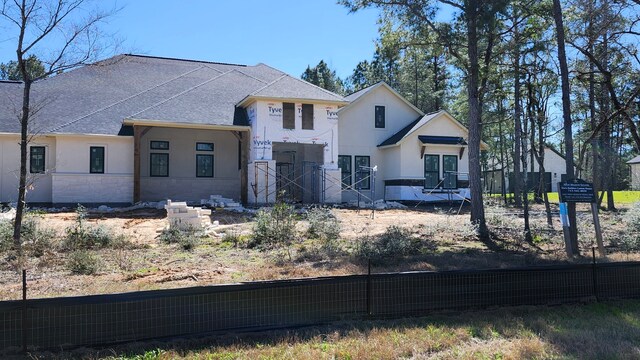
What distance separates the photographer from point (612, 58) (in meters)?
17.4

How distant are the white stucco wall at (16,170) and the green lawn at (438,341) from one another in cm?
2050

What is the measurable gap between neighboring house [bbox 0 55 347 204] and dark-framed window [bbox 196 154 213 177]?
0.05 metres

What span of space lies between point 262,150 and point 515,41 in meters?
13.2

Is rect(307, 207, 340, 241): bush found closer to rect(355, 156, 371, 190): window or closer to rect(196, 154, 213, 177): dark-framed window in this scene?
rect(196, 154, 213, 177): dark-framed window

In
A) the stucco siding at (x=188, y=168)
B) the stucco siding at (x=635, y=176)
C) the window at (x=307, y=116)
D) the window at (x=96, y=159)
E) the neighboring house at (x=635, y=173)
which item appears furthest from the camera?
the neighboring house at (x=635, y=173)

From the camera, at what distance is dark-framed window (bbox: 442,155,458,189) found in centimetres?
2967

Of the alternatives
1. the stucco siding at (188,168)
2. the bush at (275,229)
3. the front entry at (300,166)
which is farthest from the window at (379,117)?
the bush at (275,229)

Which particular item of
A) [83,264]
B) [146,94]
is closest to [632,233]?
[83,264]

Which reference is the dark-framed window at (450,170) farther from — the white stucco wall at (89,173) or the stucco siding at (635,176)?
the stucco siding at (635,176)

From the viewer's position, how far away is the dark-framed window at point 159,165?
25922 mm

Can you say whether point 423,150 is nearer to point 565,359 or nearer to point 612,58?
point 612,58

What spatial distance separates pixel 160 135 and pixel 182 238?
14857 mm

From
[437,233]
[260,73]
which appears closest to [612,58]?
[437,233]

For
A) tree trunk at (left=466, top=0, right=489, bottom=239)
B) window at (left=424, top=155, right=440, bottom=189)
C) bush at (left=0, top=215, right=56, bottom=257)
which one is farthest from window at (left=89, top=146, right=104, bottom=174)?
window at (left=424, top=155, right=440, bottom=189)
